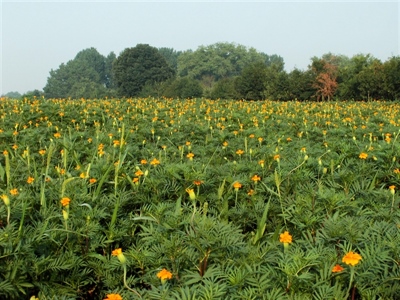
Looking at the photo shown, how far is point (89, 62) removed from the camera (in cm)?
7800

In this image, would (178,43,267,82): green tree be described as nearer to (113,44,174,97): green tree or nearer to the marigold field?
(113,44,174,97): green tree

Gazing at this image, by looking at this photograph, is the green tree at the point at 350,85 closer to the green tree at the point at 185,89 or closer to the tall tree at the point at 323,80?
the tall tree at the point at 323,80

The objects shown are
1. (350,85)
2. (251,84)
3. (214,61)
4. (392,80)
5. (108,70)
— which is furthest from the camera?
(108,70)

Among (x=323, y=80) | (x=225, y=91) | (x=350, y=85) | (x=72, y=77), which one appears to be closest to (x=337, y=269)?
(x=350, y=85)

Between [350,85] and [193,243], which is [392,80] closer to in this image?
[350,85]

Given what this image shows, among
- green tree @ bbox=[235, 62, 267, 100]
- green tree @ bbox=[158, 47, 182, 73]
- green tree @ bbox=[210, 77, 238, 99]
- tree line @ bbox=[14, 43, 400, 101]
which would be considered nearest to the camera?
tree line @ bbox=[14, 43, 400, 101]

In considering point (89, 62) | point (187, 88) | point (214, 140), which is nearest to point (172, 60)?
point (89, 62)

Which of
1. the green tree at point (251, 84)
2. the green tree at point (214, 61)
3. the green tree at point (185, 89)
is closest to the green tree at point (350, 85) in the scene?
the green tree at point (251, 84)

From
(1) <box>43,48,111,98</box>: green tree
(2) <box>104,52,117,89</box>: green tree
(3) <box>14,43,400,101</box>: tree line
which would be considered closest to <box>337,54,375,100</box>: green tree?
(3) <box>14,43,400,101</box>: tree line

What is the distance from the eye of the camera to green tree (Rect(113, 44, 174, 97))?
45000mm

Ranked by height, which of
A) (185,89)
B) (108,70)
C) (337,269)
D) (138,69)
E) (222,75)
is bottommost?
(337,269)

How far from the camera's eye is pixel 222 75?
64.9 metres

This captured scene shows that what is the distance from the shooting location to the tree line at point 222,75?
63.3 ft

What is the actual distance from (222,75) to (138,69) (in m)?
22.8
